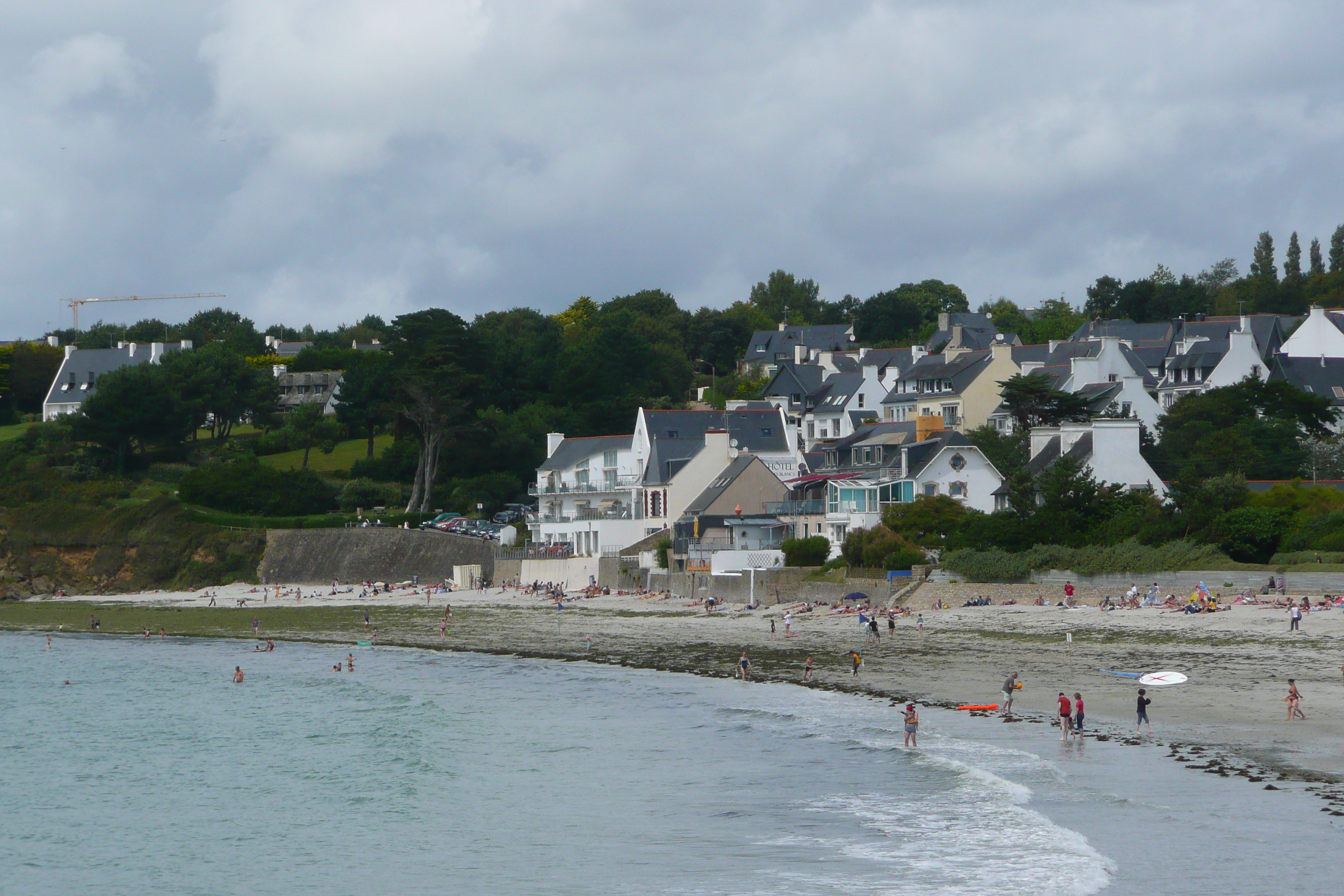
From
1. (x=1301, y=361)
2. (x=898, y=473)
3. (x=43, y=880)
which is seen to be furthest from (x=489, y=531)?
(x=43, y=880)

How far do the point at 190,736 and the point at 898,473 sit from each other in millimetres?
32930

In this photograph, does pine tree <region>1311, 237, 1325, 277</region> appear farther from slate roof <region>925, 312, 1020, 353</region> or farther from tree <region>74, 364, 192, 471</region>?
tree <region>74, 364, 192, 471</region>

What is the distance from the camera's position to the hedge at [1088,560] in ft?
140

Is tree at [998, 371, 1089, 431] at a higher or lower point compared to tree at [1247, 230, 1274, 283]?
lower

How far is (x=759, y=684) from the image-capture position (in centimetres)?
3475

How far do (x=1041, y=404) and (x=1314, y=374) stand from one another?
73.1ft

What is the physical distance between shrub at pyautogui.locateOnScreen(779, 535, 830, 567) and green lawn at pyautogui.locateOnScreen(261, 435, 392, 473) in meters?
42.0

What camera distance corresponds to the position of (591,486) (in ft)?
238

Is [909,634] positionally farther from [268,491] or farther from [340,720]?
[268,491]

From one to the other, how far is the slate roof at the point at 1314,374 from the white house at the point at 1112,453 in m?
24.2

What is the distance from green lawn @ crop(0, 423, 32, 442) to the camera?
101125 millimetres

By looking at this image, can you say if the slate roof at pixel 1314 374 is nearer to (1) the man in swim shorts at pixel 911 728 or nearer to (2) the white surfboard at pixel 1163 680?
(2) the white surfboard at pixel 1163 680

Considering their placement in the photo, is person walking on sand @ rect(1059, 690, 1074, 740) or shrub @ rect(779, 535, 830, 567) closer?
person walking on sand @ rect(1059, 690, 1074, 740)

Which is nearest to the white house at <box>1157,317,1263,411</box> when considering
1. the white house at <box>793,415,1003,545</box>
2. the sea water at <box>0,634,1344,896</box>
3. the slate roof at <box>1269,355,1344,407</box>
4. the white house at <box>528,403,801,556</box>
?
the slate roof at <box>1269,355,1344,407</box>
